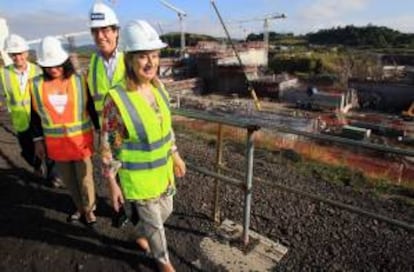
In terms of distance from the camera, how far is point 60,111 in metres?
3.21

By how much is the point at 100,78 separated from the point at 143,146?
102 cm

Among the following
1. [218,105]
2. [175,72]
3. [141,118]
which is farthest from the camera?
[175,72]

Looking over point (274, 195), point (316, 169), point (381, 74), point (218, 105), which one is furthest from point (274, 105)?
point (274, 195)

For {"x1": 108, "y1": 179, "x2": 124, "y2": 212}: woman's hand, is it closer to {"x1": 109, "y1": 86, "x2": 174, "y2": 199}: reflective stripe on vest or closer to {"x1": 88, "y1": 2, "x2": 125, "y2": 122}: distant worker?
{"x1": 109, "y1": 86, "x2": 174, "y2": 199}: reflective stripe on vest

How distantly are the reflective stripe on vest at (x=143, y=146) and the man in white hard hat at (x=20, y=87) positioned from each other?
2206mm

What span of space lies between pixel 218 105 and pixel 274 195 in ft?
115

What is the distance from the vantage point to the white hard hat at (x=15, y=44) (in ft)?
13.6

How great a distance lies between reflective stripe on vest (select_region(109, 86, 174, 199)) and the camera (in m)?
2.38

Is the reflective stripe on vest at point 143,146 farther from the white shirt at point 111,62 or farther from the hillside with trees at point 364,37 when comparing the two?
the hillside with trees at point 364,37

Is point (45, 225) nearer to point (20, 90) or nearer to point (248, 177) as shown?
point (20, 90)

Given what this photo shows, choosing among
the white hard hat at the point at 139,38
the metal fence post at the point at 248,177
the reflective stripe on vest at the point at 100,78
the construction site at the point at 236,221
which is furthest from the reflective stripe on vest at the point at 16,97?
the metal fence post at the point at 248,177

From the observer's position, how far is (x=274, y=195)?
4.73 m

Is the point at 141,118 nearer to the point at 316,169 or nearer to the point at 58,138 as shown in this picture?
the point at 58,138

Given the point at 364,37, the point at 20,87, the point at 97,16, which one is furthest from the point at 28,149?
the point at 364,37
